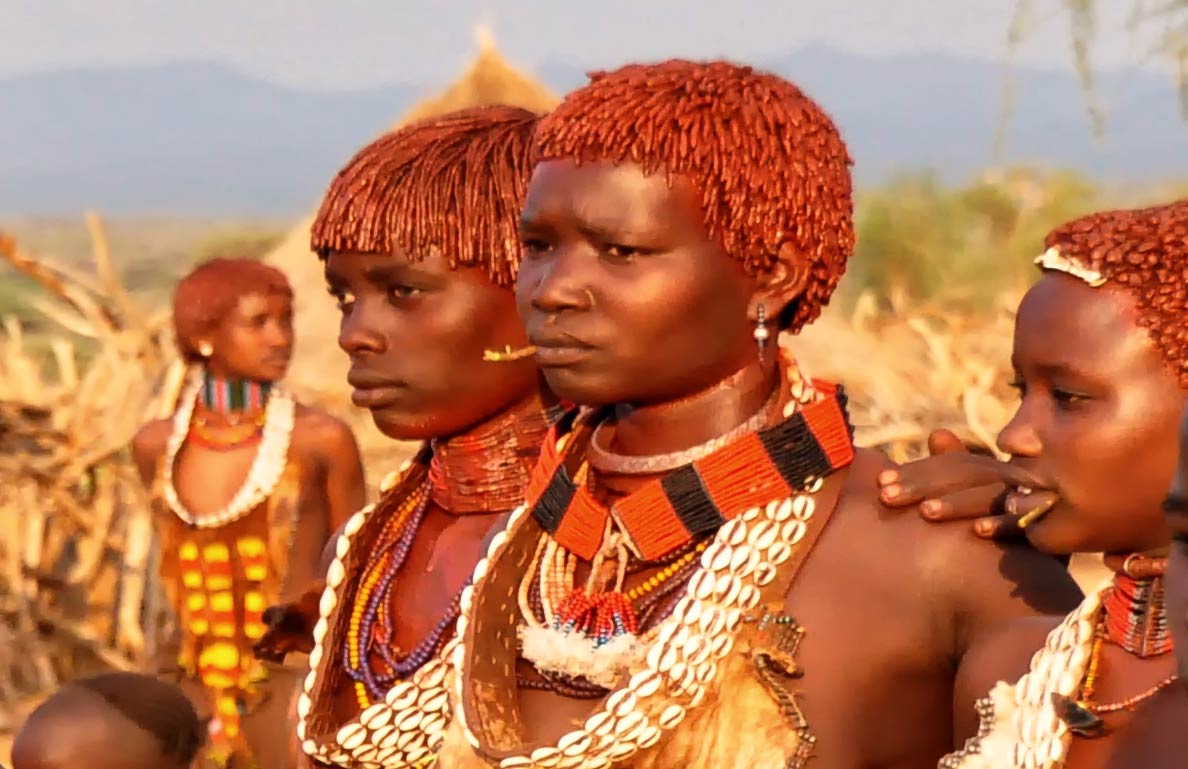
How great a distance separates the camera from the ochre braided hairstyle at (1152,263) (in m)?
3.12

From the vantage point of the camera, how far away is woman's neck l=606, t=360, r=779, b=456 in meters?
3.64

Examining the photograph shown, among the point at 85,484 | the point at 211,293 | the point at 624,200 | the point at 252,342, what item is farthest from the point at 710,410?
the point at 85,484

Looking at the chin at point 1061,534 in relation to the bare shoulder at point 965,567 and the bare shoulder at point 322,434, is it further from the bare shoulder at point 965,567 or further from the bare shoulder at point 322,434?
the bare shoulder at point 322,434

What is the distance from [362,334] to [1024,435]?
1.35m

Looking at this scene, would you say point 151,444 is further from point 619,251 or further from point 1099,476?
point 1099,476

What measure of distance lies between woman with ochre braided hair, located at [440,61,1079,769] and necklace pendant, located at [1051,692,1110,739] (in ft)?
1.39

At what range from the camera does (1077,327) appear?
125 inches

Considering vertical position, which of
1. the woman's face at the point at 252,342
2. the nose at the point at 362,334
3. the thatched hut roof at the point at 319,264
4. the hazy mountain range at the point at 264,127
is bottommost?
the hazy mountain range at the point at 264,127

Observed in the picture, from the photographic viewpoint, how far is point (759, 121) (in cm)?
357

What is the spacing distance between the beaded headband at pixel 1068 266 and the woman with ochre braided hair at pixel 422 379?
1158mm

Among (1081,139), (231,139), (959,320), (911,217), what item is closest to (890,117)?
(1081,139)

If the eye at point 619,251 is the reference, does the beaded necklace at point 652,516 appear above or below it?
below

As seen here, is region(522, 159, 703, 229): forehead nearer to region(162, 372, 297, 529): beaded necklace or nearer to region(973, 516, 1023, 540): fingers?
region(973, 516, 1023, 540): fingers

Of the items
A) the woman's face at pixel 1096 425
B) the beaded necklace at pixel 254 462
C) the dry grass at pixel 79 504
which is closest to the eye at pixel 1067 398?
the woman's face at pixel 1096 425
